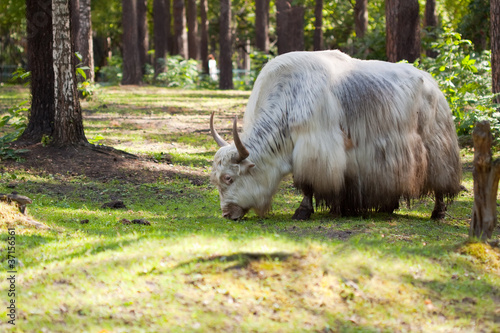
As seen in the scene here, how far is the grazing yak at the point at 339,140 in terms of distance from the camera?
752 centimetres

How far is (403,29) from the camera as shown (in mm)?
14445

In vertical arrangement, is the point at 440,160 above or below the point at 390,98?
below

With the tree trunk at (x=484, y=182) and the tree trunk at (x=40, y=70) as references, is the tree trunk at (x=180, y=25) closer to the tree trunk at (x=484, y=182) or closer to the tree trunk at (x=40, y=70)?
the tree trunk at (x=40, y=70)

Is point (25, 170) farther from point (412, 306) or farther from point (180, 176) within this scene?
point (412, 306)

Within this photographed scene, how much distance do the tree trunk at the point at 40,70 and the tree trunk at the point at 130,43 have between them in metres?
15.5

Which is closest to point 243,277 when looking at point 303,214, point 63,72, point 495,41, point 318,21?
point 303,214

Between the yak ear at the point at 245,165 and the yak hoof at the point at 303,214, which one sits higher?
the yak ear at the point at 245,165

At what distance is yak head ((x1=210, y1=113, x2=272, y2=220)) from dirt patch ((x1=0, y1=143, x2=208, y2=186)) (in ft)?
8.10

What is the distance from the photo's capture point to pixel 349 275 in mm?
5000

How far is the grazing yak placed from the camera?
24.7 ft

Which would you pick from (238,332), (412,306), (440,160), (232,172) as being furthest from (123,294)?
(440,160)

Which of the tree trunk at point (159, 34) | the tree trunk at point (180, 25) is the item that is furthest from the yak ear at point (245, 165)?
the tree trunk at point (180, 25)

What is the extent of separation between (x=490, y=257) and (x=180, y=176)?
5.82 meters

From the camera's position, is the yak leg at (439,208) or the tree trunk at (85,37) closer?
the yak leg at (439,208)
